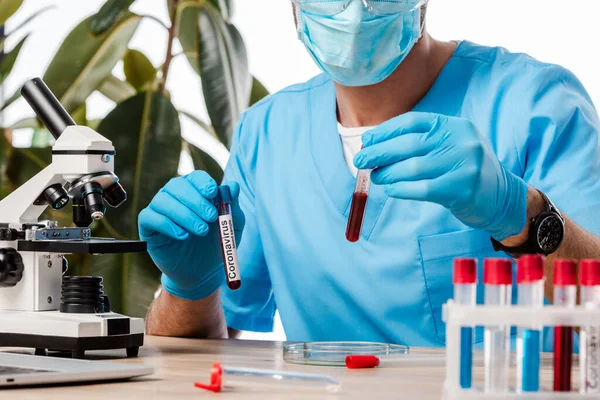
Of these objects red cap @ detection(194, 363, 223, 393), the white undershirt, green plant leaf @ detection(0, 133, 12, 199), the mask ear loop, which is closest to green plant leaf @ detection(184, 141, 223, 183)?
green plant leaf @ detection(0, 133, 12, 199)

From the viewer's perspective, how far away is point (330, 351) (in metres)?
1.29

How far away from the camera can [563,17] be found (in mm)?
2730

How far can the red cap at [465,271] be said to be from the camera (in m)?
0.82

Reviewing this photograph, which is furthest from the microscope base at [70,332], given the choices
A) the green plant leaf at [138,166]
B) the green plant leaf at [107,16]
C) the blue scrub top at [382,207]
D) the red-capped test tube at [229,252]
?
the green plant leaf at [107,16]

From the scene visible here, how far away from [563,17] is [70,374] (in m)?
2.15

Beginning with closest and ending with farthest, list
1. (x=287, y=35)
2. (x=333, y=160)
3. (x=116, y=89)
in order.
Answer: (x=333, y=160) → (x=116, y=89) → (x=287, y=35)

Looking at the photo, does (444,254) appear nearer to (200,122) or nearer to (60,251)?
(60,251)

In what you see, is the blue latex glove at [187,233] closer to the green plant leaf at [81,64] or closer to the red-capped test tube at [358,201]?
the red-capped test tube at [358,201]

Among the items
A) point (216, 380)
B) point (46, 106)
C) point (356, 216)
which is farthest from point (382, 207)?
point (216, 380)

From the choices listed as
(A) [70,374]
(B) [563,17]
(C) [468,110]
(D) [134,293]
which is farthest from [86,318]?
(B) [563,17]

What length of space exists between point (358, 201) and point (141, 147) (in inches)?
47.2

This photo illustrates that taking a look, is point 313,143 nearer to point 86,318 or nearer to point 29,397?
point 86,318

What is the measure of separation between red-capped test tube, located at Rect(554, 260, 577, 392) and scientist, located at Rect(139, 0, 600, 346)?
476 mm

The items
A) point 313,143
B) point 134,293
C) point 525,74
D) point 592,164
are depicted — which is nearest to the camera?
point 592,164
